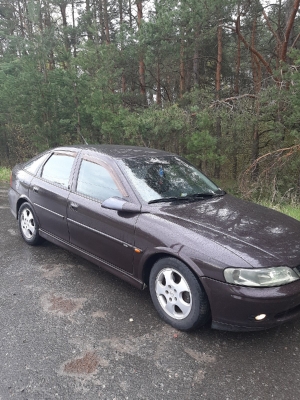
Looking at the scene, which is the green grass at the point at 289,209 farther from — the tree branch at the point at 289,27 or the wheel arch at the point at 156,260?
the tree branch at the point at 289,27

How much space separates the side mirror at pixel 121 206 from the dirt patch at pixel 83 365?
1.30 m

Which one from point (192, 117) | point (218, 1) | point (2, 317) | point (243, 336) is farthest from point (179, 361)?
point (218, 1)

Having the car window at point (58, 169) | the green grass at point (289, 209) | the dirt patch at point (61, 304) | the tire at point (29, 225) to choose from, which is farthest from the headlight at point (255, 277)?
the green grass at point (289, 209)

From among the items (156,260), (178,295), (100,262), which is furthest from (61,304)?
(178,295)

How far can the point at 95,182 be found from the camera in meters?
3.83

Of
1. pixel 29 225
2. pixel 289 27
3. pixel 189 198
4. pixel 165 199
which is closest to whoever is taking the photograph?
pixel 165 199

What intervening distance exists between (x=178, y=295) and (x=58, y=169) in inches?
97.1

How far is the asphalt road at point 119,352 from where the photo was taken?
2299mm

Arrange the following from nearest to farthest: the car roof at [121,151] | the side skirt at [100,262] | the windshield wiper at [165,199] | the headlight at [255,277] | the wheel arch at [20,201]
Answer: the headlight at [255,277] < the side skirt at [100,262] < the windshield wiper at [165,199] < the car roof at [121,151] < the wheel arch at [20,201]

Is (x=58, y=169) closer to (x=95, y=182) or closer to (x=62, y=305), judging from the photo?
(x=95, y=182)

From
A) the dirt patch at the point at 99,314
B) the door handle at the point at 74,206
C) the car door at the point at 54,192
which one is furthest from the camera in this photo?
the car door at the point at 54,192

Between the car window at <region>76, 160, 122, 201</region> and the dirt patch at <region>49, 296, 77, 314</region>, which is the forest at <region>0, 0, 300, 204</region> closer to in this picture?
the car window at <region>76, 160, 122, 201</region>

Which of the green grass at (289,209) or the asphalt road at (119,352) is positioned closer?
the asphalt road at (119,352)

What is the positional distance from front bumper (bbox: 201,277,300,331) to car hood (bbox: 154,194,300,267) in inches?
8.4
